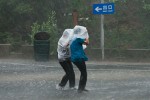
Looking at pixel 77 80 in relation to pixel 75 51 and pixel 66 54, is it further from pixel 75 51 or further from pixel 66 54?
pixel 75 51

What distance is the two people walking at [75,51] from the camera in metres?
13.2

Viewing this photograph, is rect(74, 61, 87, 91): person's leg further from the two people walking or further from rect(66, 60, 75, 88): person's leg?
rect(66, 60, 75, 88): person's leg

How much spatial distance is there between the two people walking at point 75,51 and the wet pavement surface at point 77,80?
39 cm

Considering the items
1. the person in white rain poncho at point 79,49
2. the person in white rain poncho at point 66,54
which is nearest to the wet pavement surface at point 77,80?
the person in white rain poncho at point 66,54

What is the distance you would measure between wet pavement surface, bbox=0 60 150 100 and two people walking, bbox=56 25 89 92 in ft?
1.27

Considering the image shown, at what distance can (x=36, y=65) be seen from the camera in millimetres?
21094

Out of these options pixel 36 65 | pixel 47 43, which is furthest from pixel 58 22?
pixel 36 65

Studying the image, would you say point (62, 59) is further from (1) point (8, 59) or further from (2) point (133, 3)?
(2) point (133, 3)

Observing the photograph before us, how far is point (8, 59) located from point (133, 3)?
Answer: 799 cm

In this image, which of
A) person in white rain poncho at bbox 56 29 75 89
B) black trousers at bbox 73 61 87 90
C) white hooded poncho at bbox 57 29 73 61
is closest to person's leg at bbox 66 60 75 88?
person in white rain poncho at bbox 56 29 75 89

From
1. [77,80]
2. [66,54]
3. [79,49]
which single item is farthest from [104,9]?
[79,49]

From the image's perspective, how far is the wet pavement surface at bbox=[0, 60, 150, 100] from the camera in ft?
41.9

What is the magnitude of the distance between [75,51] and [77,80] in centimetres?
278

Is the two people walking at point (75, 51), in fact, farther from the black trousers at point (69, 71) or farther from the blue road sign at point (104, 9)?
the blue road sign at point (104, 9)
